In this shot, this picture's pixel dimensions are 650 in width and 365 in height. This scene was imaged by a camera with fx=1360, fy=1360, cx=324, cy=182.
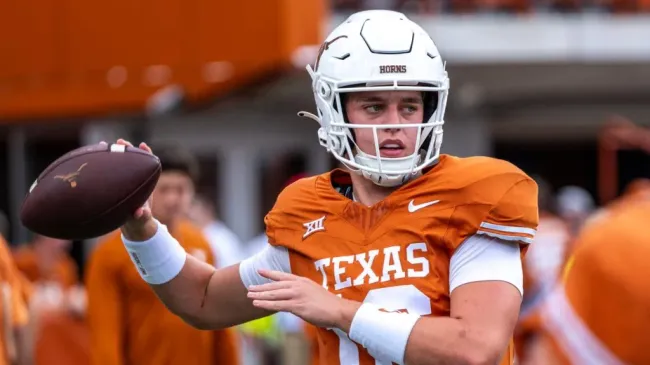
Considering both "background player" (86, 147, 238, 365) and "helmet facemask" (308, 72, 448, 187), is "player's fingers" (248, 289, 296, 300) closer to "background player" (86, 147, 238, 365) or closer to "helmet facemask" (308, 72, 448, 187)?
"helmet facemask" (308, 72, 448, 187)

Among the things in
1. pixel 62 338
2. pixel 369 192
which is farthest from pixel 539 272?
pixel 369 192

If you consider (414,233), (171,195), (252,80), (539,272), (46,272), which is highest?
(414,233)

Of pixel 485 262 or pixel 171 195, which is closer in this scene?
pixel 485 262

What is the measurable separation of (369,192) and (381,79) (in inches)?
11.6

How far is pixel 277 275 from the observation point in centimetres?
318

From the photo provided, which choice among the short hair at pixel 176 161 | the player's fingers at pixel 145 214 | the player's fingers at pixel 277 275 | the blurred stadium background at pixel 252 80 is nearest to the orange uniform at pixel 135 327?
the short hair at pixel 176 161

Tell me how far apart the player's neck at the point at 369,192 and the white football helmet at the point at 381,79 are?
0.05m

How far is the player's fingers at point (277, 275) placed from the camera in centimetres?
316

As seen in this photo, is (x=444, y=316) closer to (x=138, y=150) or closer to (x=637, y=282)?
(x=637, y=282)

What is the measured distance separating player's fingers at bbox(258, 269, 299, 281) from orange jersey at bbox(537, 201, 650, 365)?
0.64 metres

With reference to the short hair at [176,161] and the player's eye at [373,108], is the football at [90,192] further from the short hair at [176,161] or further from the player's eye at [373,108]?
the short hair at [176,161]

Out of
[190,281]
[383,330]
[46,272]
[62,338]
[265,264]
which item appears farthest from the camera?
[46,272]

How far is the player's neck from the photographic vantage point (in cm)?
336

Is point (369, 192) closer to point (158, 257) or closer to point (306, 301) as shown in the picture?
point (306, 301)
